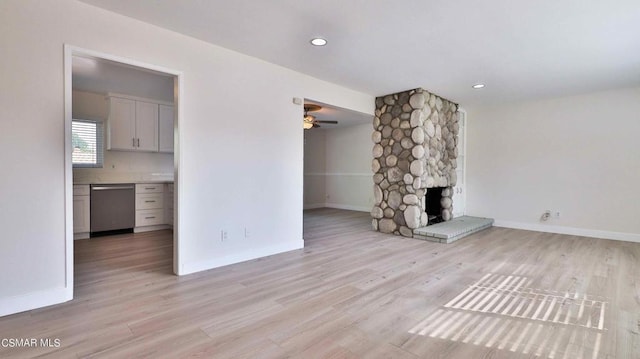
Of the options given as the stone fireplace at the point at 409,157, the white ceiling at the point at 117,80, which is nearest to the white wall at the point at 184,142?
the stone fireplace at the point at 409,157

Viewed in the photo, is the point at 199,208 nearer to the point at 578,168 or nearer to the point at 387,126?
the point at 387,126

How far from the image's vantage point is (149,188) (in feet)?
17.6

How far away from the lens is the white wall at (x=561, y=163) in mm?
4801

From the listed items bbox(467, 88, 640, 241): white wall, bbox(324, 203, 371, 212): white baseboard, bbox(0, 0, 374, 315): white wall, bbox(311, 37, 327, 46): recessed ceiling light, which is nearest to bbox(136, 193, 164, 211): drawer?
bbox(0, 0, 374, 315): white wall

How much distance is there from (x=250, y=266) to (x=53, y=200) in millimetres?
1857

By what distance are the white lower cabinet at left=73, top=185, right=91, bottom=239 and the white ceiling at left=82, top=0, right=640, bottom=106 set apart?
327cm

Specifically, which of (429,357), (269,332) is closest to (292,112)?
(269,332)

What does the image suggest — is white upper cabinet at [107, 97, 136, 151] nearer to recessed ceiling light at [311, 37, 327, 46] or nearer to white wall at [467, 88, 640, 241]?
Answer: recessed ceiling light at [311, 37, 327, 46]

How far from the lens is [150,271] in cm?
317

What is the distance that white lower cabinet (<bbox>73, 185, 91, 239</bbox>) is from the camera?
4.58m

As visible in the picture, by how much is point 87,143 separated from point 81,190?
0.99 m

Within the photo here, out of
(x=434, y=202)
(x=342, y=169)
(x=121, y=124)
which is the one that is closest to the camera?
(x=121, y=124)

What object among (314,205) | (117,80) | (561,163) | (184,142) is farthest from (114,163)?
(561,163)

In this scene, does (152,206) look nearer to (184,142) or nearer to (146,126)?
(146,126)
